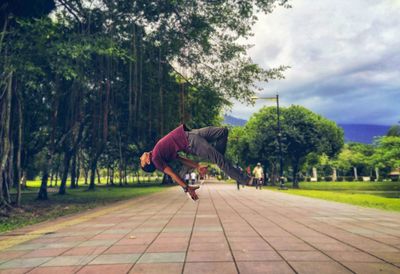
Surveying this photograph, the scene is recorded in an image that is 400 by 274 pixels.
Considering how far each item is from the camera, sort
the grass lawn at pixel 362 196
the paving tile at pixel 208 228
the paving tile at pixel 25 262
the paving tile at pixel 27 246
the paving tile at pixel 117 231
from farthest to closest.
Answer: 1. the grass lawn at pixel 362 196
2. the paving tile at pixel 117 231
3. the paving tile at pixel 208 228
4. the paving tile at pixel 27 246
5. the paving tile at pixel 25 262

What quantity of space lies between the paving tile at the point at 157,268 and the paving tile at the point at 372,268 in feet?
8.09

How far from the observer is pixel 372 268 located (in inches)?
191

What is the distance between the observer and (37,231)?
9367mm

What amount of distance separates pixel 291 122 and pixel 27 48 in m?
33.4

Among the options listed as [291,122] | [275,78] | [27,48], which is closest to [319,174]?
[291,122]

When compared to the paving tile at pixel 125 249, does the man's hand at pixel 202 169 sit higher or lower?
higher

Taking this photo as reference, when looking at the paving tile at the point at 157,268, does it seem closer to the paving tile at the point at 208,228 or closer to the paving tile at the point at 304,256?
the paving tile at the point at 304,256

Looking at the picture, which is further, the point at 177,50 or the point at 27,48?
the point at 177,50

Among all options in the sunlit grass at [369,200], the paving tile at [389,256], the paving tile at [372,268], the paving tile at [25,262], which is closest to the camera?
the paving tile at [372,268]

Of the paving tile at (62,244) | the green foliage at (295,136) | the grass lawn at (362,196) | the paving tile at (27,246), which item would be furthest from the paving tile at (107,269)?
the green foliage at (295,136)

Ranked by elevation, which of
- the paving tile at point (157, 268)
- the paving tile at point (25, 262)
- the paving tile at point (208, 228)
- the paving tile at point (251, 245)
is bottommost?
the paving tile at point (25, 262)

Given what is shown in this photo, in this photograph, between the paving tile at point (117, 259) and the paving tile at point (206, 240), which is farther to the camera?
the paving tile at point (206, 240)

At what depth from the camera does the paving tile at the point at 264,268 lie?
4730 millimetres

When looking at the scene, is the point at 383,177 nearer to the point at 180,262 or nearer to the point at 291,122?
the point at 291,122
